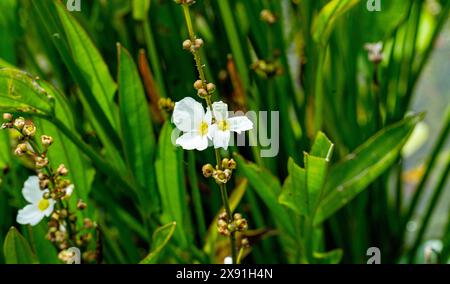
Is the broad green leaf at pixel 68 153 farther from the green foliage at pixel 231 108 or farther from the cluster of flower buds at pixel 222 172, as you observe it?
the cluster of flower buds at pixel 222 172

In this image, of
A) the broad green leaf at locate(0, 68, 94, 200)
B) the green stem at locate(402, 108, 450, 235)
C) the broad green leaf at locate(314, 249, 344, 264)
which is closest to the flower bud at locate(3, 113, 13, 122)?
the broad green leaf at locate(0, 68, 94, 200)

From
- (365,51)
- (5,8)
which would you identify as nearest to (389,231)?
(365,51)

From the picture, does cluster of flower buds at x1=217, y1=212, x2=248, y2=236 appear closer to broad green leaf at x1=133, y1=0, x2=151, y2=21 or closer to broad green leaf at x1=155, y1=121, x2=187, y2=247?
broad green leaf at x1=155, y1=121, x2=187, y2=247

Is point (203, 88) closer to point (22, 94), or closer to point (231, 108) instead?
point (22, 94)

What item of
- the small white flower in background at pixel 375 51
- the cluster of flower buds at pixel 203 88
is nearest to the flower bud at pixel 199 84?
the cluster of flower buds at pixel 203 88
